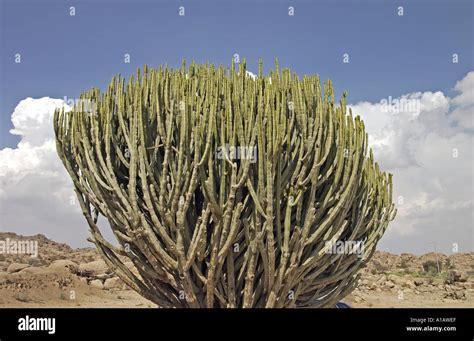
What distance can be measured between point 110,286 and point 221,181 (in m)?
15.1

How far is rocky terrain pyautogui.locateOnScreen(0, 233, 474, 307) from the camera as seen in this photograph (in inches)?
695

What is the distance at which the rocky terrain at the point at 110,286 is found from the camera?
17641 millimetres

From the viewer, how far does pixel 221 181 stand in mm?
6242

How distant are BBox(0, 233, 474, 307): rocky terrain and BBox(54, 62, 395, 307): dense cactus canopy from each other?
→ 35.9 feet

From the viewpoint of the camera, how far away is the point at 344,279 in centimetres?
771

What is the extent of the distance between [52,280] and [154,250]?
14.2 m

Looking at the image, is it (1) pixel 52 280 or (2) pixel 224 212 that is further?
(1) pixel 52 280

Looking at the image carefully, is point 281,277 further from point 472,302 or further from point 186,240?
point 472,302

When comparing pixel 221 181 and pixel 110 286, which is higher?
pixel 221 181

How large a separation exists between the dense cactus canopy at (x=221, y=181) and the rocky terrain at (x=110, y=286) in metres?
10.9
